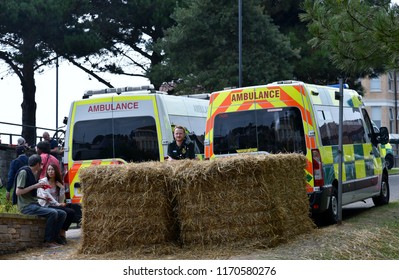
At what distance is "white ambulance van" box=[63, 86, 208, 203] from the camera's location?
1465 cm

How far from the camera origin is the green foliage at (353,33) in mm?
13273

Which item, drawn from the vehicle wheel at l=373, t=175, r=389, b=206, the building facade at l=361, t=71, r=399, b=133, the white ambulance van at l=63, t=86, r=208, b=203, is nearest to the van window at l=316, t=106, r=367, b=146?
A: the vehicle wheel at l=373, t=175, r=389, b=206

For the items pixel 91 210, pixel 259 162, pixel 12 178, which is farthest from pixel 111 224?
pixel 12 178

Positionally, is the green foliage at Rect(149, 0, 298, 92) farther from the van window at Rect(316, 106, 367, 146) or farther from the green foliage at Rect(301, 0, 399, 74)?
the green foliage at Rect(301, 0, 399, 74)

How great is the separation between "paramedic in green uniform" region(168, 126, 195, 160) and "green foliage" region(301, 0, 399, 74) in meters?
2.72

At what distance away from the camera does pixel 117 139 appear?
14867mm

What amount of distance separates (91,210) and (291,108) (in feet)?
14.4

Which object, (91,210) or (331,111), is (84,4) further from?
(91,210)

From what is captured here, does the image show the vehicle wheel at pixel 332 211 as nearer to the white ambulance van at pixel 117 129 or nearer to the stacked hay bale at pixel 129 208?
the white ambulance van at pixel 117 129

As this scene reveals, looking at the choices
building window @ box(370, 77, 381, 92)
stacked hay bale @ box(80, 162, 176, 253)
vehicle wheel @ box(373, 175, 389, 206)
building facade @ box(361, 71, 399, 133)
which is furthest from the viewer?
building window @ box(370, 77, 381, 92)

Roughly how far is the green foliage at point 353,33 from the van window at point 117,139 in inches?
119

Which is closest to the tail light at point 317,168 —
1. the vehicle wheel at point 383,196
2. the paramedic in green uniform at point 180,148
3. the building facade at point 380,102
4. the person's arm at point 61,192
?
the paramedic in green uniform at point 180,148

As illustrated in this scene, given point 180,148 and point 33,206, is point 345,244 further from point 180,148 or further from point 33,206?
point 33,206

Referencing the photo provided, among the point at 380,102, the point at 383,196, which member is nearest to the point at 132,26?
the point at 383,196
